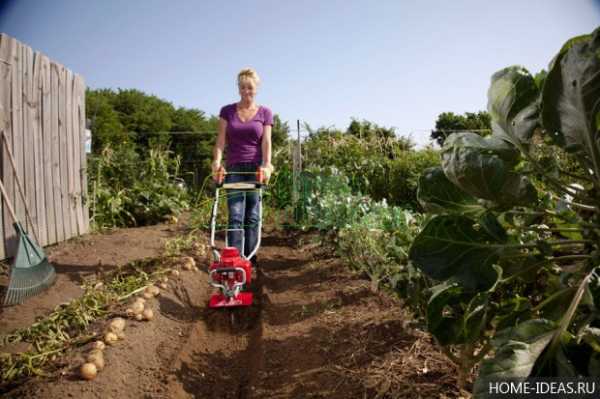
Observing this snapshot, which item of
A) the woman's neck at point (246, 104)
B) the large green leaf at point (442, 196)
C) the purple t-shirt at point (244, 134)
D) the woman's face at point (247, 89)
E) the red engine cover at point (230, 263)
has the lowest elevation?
the red engine cover at point (230, 263)

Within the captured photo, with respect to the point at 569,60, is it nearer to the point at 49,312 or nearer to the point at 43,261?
the point at 49,312

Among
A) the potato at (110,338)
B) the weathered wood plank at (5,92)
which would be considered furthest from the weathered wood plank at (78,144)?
the potato at (110,338)

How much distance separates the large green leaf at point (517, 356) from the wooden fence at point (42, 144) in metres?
4.09

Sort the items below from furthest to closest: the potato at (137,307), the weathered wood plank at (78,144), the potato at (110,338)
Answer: the weathered wood plank at (78,144) < the potato at (137,307) < the potato at (110,338)

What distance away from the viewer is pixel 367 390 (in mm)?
1605

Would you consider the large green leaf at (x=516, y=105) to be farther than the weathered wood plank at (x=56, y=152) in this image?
No

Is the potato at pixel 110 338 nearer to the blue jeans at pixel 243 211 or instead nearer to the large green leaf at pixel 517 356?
the blue jeans at pixel 243 211

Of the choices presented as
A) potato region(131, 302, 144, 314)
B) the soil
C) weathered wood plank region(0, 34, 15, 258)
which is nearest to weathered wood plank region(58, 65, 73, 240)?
weathered wood plank region(0, 34, 15, 258)

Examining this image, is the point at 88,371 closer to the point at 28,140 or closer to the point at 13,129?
the point at 13,129

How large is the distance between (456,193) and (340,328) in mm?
1438

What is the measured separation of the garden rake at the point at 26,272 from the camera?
2996 millimetres

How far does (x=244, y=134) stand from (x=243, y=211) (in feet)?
2.56

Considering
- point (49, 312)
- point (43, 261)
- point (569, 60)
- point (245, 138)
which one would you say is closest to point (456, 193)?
point (569, 60)

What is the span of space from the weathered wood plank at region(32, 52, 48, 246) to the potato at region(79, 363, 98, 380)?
2965 mm
